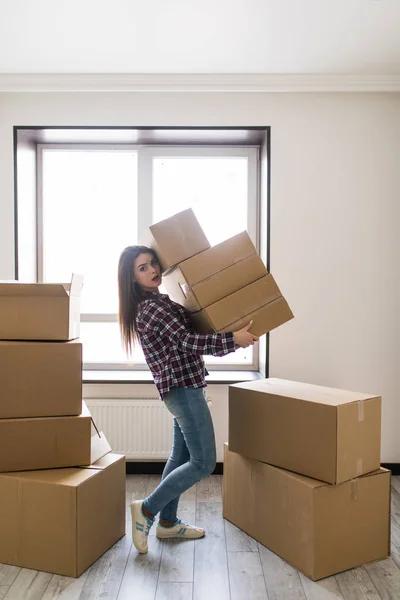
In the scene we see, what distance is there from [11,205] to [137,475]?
5.78ft

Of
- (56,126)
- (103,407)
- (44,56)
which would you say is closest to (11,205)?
(56,126)

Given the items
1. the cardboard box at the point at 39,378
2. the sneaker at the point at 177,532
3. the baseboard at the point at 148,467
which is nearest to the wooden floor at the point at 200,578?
the sneaker at the point at 177,532

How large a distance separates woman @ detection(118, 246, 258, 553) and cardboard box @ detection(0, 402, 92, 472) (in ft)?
1.13

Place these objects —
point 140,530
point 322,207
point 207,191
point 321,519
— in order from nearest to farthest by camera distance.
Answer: point 321,519 → point 140,530 → point 322,207 → point 207,191

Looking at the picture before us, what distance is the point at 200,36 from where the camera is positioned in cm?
250

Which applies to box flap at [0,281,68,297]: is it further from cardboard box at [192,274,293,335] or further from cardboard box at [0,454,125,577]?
cardboard box at [0,454,125,577]

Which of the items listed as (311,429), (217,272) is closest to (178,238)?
(217,272)

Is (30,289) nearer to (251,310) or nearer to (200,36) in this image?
(251,310)

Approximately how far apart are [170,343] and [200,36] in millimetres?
1501

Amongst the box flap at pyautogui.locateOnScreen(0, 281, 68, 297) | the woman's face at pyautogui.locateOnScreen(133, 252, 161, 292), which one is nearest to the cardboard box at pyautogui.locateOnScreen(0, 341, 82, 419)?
the box flap at pyautogui.locateOnScreen(0, 281, 68, 297)

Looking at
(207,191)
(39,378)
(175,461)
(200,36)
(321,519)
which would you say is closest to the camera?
(321,519)

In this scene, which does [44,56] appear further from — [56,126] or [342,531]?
[342,531]

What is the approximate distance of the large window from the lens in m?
3.34

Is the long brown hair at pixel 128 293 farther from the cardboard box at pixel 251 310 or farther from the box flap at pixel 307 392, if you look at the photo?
the box flap at pixel 307 392
